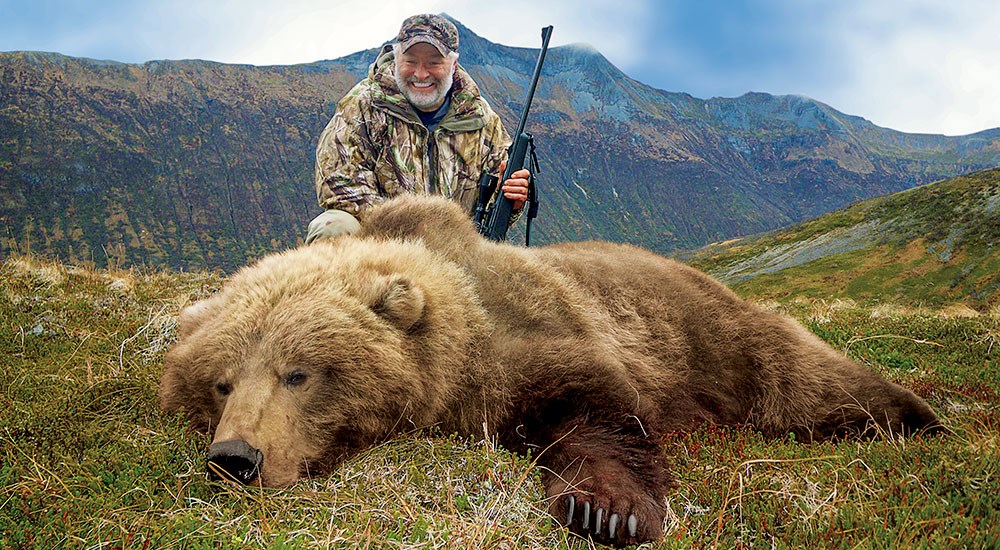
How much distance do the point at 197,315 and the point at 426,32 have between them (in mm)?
3678

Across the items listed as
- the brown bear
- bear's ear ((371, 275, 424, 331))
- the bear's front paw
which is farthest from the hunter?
the bear's front paw

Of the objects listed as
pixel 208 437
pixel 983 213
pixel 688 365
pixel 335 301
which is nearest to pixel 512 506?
pixel 335 301

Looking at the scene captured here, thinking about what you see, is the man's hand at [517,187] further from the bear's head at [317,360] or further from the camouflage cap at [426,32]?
the bear's head at [317,360]

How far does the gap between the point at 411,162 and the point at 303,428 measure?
381 cm

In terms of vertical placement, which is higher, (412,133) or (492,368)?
(412,133)

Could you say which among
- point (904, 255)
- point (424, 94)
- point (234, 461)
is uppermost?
point (424, 94)

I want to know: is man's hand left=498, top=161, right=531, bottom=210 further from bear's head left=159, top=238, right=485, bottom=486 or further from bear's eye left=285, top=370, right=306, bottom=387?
bear's eye left=285, top=370, right=306, bottom=387

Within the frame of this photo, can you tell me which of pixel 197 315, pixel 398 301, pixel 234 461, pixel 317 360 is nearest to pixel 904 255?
pixel 398 301

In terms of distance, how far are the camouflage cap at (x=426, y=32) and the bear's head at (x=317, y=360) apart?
3.22 m

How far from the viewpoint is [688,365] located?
4.29 meters

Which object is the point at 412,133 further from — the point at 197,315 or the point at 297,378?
the point at 297,378

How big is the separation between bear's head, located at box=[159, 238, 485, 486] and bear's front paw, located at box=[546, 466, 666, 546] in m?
0.88

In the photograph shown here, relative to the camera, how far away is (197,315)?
3.82 m

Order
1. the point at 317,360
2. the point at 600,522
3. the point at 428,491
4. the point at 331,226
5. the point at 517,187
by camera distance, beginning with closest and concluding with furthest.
A: the point at 600,522
the point at 428,491
the point at 317,360
the point at 331,226
the point at 517,187
